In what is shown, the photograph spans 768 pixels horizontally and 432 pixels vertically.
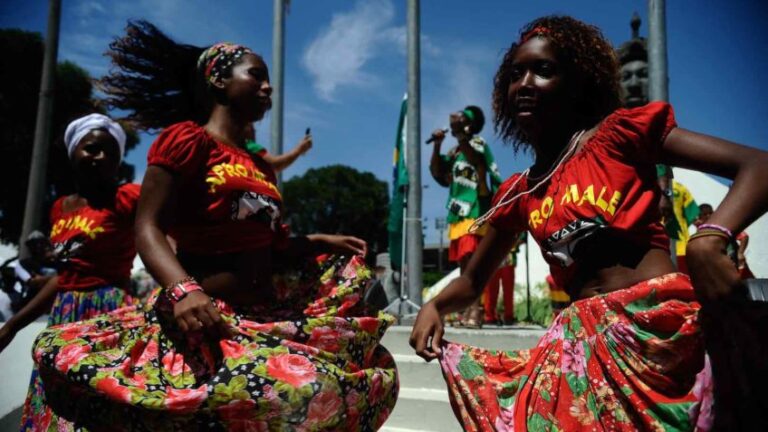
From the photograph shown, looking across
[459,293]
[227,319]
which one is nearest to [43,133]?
[227,319]

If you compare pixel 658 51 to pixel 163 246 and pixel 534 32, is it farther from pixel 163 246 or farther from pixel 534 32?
pixel 163 246

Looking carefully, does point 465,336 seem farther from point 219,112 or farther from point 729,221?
point 729,221

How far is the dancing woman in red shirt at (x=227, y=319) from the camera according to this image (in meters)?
1.73

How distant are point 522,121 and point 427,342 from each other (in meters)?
0.78

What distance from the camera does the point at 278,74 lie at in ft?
25.7

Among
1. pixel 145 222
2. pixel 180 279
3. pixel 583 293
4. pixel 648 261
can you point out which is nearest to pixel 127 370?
pixel 180 279

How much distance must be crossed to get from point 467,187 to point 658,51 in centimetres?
223

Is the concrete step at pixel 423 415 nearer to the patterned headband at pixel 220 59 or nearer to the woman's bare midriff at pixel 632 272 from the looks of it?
the woman's bare midriff at pixel 632 272

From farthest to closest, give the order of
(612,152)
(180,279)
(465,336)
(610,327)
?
1. (465,336)
2. (180,279)
3. (612,152)
4. (610,327)

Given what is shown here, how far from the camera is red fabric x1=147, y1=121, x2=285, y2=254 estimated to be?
2031 millimetres

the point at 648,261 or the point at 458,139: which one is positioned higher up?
the point at 458,139

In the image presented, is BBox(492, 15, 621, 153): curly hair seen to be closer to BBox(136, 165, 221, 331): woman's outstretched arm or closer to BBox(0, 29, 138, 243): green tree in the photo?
BBox(136, 165, 221, 331): woman's outstretched arm

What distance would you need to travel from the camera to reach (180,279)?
5.88ft

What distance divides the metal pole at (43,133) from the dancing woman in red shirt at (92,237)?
5.78 meters
